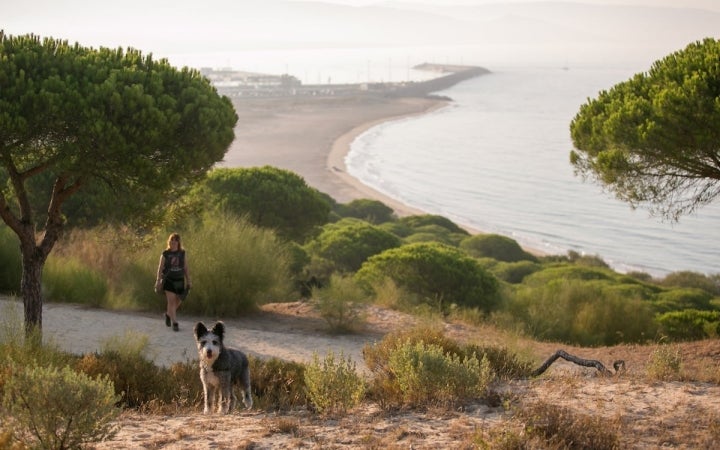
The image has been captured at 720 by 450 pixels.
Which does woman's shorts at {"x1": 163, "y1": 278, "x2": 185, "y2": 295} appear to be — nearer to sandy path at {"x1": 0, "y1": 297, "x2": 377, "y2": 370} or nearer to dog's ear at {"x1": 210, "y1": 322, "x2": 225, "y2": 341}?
sandy path at {"x1": 0, "y1": 297, "x2": 377, "y2": 370}

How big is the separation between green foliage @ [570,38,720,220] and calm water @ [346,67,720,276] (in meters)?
2.36

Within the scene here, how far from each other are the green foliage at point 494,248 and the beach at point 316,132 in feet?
38.5

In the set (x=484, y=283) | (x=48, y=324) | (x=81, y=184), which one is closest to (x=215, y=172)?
(x=484, y=283)

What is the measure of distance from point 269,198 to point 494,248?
16121 millimetres

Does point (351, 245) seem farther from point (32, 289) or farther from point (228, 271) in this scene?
point (32, 289)

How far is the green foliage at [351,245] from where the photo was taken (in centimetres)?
2661

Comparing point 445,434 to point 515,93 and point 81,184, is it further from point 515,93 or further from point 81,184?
point 515,93

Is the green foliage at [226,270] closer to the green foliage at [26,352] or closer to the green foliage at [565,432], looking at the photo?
the green foliage at [26,352]

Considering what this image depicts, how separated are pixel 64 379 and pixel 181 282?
26.2 feet

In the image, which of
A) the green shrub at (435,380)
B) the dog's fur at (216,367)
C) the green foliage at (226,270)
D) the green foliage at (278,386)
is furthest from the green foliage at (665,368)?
the green foliage at (226,270)

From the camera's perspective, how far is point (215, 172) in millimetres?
25984

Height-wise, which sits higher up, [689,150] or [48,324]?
[689,150]

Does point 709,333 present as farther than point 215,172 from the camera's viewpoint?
No

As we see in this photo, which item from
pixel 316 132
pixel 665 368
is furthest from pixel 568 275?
pixel 316 132
